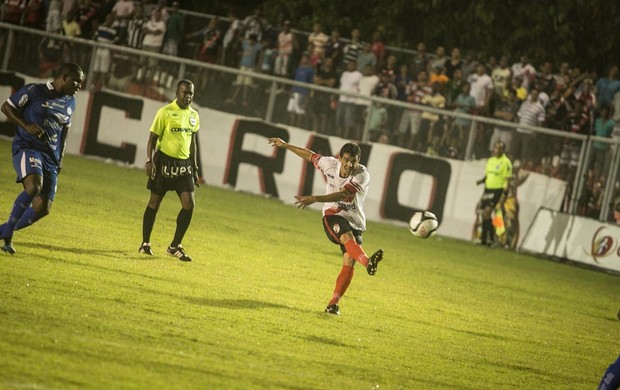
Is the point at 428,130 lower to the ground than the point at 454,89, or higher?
lower

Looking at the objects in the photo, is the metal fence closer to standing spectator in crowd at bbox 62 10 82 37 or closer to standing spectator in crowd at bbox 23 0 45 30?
standing spectator in crowd at bbox 62 10 82 37

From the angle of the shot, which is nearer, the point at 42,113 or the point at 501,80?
the point at 42,113

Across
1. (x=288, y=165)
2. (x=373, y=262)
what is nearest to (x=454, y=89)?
(x=288, y=165)

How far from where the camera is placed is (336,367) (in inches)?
387

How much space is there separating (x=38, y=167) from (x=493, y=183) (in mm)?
13446

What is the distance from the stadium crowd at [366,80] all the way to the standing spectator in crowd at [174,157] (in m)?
11.3

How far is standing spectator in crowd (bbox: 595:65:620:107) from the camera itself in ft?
87.5

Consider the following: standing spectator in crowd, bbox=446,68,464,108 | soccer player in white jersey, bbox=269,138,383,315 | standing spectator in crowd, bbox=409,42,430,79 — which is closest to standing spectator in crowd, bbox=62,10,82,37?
standing spectator in crowd, bbox=409,42,430,79

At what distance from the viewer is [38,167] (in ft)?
41.1

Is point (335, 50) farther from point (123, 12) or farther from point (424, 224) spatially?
point (424, 224)

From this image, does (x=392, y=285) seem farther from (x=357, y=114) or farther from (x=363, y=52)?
(x=363, y=52)

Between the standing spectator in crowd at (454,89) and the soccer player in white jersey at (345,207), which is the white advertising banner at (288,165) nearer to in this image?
the standing spectator in crowd at (454,89)

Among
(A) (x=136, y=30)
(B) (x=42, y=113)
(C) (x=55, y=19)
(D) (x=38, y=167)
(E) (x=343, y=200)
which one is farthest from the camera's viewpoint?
(C) (x=55, y=19)

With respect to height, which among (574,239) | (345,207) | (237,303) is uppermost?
(345,207)
